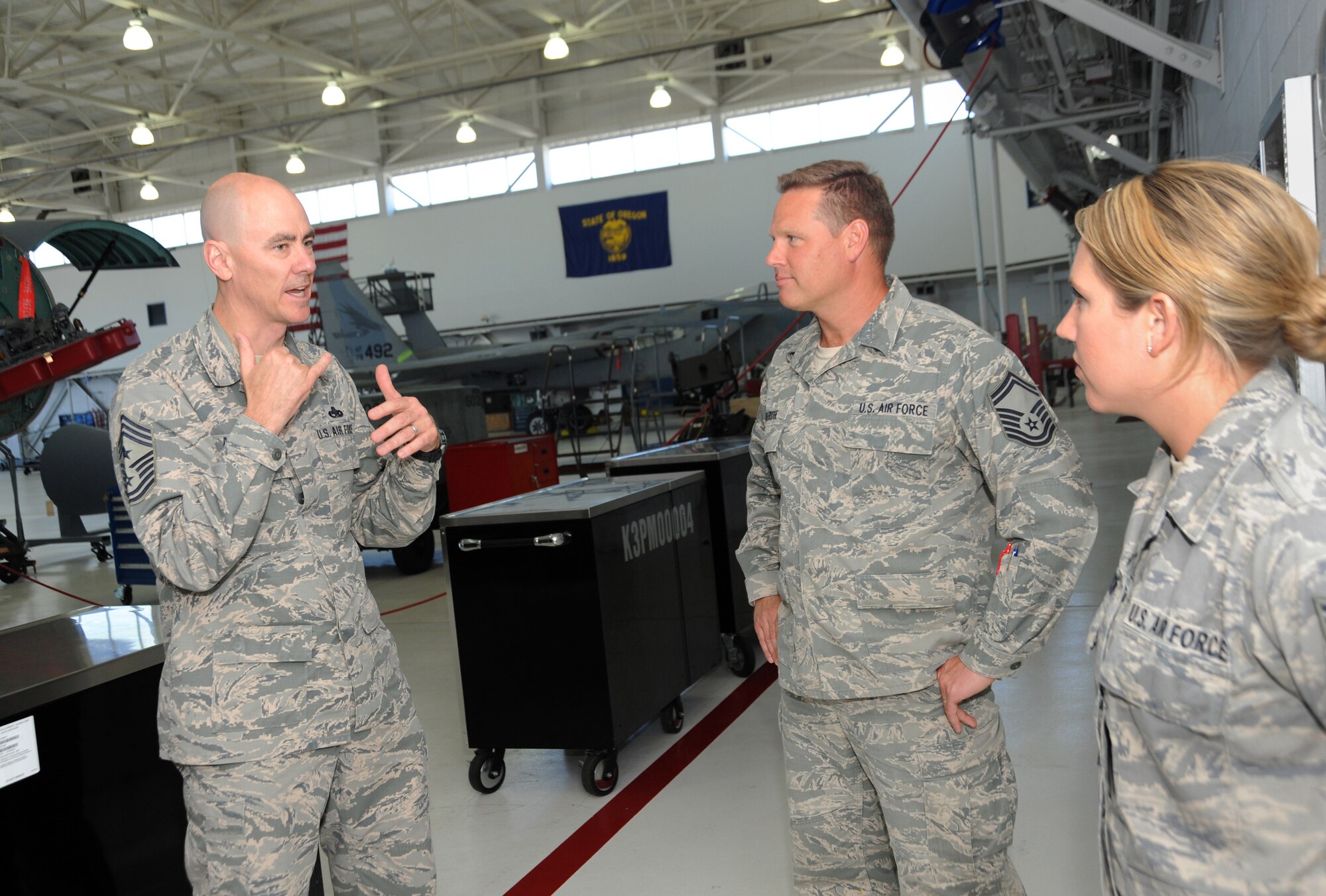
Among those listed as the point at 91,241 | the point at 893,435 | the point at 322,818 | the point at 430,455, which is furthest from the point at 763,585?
the point at 91,241

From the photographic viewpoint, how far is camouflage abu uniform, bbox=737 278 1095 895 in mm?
1827

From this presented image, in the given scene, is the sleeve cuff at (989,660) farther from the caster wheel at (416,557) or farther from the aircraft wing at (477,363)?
the aircraft wing at (477,363)

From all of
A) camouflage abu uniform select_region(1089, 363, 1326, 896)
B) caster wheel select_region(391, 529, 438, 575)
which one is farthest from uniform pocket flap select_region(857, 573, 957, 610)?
caster wheel select_region(391, 529, 438, 575)

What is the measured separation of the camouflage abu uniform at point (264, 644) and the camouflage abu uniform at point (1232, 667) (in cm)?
138

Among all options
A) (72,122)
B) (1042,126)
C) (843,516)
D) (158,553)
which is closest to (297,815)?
(158,553)

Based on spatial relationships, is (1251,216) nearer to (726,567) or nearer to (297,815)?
(297,815)

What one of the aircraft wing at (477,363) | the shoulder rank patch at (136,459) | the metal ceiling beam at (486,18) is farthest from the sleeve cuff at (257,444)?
the metal ceiling beam at (486,18)

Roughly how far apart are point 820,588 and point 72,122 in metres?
30.8

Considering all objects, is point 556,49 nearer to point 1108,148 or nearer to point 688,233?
point 1108,148

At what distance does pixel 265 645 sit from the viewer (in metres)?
1.81

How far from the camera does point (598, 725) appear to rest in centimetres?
362

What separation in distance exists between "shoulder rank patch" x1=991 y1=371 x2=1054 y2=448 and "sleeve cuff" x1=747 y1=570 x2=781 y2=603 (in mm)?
683

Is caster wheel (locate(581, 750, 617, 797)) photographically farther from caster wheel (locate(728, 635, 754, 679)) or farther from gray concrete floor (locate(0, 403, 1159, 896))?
caster wheel (locate(728, 635, 754, 679))

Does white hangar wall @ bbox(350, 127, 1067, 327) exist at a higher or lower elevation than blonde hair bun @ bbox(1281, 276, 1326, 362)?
higher
